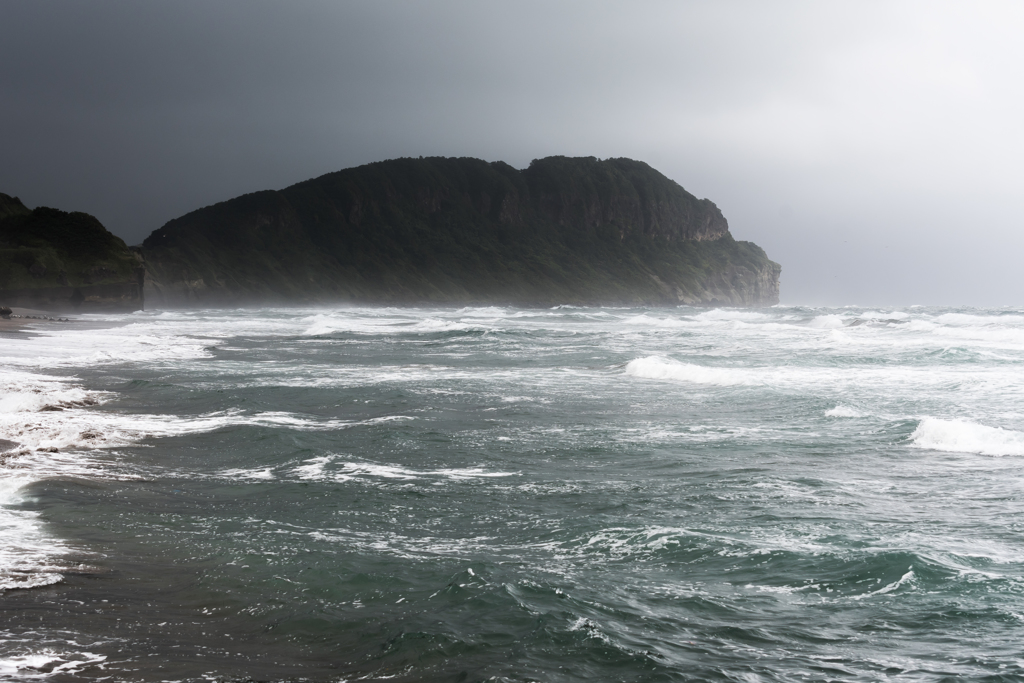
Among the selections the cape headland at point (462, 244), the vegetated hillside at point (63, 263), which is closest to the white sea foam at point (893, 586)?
the vegetated hillside at point (63, 263)

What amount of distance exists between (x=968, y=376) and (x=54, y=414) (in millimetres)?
19784

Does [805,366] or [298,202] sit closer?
[805,366]

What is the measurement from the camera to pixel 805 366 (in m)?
21.2

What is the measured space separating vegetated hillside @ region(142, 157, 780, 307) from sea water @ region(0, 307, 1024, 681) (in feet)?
330

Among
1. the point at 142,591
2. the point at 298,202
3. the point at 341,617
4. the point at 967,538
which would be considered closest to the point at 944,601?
the point at 967,538

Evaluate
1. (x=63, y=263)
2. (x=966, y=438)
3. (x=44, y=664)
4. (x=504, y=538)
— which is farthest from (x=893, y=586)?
(x=63, y=263)

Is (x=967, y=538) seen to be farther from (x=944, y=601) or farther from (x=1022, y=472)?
(x=1022, y=472)

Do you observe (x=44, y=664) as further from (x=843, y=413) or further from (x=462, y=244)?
(x=462, y=244)

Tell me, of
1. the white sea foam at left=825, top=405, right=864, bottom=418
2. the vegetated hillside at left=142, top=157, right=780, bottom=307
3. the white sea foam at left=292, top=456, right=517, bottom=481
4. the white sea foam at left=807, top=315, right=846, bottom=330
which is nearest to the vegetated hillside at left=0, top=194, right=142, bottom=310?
the vegetated hillside at left=142, top=157, right=780, bottom=307

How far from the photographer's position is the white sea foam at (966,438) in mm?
9852

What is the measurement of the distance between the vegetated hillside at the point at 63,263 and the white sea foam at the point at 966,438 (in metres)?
55.5

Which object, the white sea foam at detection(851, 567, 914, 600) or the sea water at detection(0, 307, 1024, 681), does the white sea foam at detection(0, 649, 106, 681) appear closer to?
the sea water at detection(0, 307, 1024, 681)

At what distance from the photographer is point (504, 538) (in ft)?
19.8

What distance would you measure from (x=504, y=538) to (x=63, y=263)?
198ft
